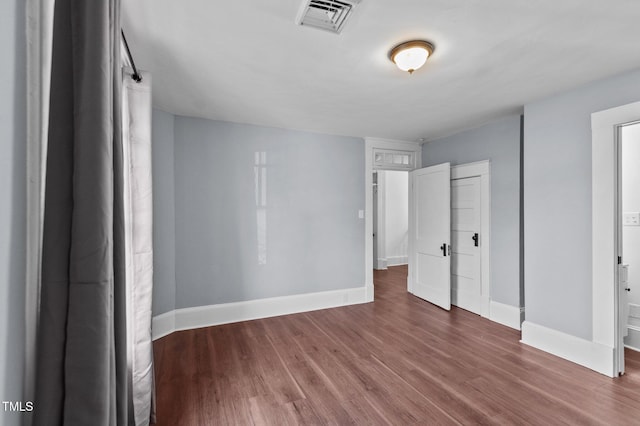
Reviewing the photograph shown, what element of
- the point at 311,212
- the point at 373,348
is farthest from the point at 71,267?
the point at 311,212

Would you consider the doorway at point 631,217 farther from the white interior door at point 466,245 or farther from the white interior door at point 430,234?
the white interior door at point 430,234

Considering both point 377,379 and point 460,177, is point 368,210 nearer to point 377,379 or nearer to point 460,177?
point 460,177

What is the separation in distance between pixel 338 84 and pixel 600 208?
2573 millimetres

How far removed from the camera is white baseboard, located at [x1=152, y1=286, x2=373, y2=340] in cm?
337

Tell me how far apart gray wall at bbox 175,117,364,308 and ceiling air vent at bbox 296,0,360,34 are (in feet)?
7.42

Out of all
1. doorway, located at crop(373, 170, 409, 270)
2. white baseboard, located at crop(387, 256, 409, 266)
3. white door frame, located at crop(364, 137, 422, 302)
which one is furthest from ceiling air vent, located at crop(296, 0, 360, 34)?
white baseboard, located at crop(387, 256, 409, 266)

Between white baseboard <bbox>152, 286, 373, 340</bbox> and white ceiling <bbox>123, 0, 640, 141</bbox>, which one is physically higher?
white ceiling <bbox>123, 0, 640, 141</bbox>

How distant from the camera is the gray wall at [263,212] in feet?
11.6

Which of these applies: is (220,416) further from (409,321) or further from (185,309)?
(409,321)

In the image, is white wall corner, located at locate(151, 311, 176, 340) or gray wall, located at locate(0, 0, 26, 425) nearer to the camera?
gray wall, located at locate(0, 0, 26, 425)

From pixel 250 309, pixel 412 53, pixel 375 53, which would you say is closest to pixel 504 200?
pixel 412 53

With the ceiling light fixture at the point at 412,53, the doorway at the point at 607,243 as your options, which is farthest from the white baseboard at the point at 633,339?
the ceiling light fixture at the point at 412,53

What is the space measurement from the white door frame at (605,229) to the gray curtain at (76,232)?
3.52 meters

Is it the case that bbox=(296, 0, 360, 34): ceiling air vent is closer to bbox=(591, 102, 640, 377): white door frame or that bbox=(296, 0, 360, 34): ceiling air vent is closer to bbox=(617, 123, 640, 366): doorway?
bbox=(591, 102, 640, 377): white door frame
